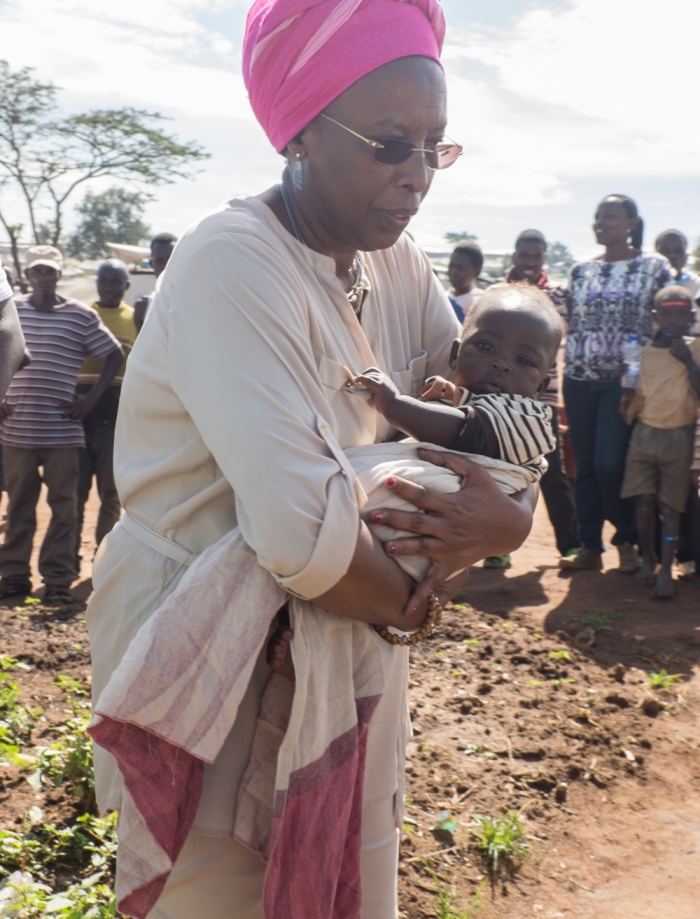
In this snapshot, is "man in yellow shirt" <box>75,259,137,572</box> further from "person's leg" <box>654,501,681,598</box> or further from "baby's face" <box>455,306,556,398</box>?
"baby's face" <box>455,306,556,398</box>

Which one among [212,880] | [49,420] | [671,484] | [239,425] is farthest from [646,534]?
[239,425]

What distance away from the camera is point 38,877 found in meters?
2.77

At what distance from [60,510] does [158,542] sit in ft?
15.7

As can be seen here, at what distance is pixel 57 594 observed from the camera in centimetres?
582

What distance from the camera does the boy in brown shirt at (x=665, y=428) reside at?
5.67 meters

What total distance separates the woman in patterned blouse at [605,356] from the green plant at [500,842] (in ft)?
11.0

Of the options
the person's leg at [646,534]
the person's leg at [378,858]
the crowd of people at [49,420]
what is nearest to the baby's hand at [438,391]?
the person's leg at [378,858]

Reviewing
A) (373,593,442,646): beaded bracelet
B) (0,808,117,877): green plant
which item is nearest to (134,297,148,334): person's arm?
(0,808,117,877): green plant

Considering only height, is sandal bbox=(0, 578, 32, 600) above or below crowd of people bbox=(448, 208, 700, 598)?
below

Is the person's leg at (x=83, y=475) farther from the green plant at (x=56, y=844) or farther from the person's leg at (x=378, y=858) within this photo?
the person's leg at (x=378, y=858)

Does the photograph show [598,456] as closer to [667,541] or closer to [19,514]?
[667,541]

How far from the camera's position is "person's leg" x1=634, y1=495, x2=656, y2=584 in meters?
5.96

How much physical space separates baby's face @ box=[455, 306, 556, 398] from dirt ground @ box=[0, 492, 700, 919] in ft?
5.39

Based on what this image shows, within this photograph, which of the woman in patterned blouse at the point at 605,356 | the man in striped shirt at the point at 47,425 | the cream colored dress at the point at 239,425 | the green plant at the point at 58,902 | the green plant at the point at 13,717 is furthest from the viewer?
the man in striped shirt at the point at 47,425
